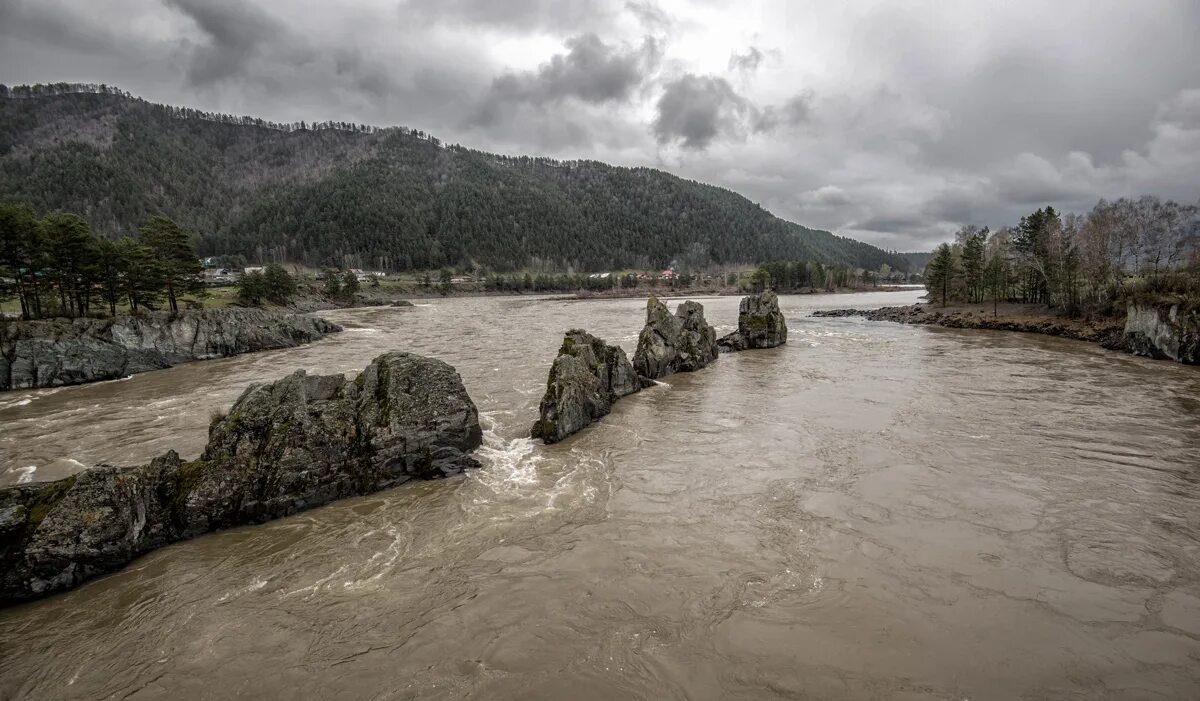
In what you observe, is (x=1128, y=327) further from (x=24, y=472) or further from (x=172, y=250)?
(x=172, y=250)

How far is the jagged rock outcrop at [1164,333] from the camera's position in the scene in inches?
1403

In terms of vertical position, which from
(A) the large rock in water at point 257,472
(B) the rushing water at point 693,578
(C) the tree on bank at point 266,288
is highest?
(C) the tree on bank at point 266,288

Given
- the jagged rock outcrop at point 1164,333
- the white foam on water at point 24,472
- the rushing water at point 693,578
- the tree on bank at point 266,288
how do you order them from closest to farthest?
1. the rushing water at point 693,578
2. the white foam on water at point 24,472
3. the jagged rock outcrop at point 1164,333
4. the tree on bank at point 266,288

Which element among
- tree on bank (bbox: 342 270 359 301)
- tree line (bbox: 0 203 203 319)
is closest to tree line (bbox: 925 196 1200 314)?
tree line (bbox: 0 203 203 319)

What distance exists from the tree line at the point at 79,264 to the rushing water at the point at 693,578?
2733cm

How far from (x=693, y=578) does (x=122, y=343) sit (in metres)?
51.3

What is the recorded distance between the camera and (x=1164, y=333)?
37.7m

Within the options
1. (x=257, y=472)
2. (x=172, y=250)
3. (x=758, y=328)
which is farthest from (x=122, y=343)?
(x=758, y=328)

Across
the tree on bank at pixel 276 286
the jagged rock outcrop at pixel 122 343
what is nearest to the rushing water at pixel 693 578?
the jagged rock outcrop at pixel 122 343

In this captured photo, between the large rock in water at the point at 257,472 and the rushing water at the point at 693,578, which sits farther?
the large rock in water at the point at 257,472

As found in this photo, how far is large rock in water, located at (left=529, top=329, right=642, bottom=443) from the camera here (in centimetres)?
2077

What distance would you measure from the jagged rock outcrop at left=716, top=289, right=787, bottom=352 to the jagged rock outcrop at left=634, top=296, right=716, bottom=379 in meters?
7.51

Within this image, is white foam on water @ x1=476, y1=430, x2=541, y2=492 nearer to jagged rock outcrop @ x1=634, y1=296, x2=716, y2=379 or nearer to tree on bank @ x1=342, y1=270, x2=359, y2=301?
jagged rock outcrop @ x1=634, y1=296, x2=716, y2=379

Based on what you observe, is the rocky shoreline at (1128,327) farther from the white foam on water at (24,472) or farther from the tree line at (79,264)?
the tree line at (79,264)
